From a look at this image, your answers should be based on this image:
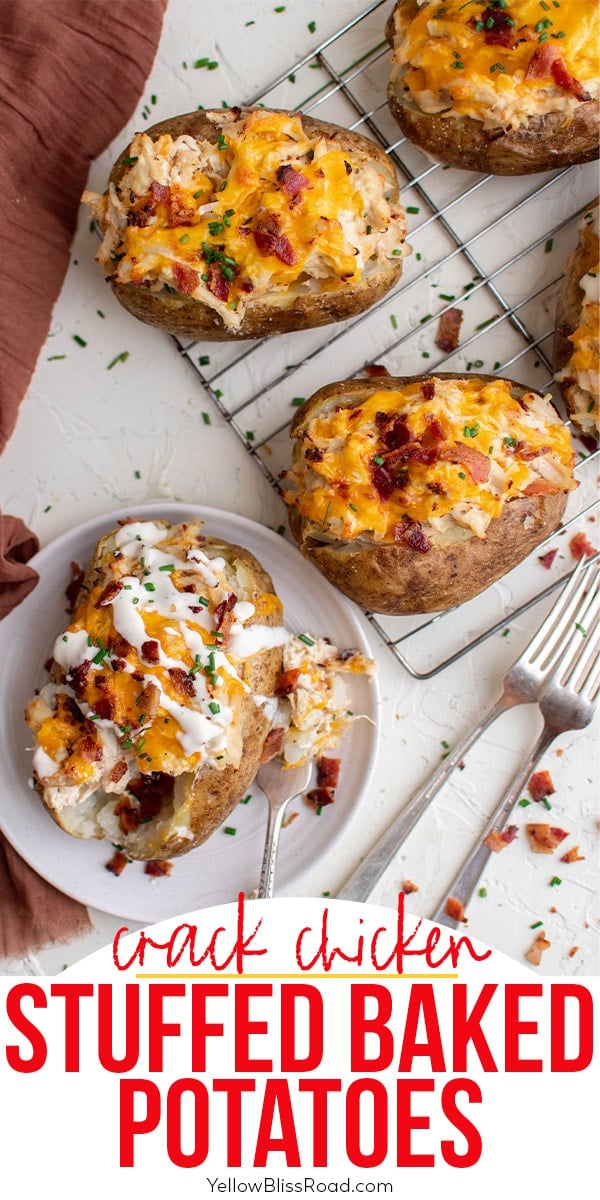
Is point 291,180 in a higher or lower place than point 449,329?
higher

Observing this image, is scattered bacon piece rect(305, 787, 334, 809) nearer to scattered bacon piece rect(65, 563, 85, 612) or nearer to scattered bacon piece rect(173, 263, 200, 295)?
scattered bacon piece rect(65, 563, 85, 612)

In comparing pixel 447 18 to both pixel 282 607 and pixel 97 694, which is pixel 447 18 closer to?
pixel 282 607

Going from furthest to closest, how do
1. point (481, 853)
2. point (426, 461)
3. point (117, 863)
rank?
point (481, 853), point (117, 863), point (426, 461)

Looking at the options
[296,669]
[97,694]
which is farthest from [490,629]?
[97,694]

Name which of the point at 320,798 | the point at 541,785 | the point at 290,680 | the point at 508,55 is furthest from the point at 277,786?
the point at 508,55

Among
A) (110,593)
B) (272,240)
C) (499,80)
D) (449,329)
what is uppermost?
(272,240)

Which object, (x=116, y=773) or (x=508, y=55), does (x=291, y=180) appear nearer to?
(x=508, y=55)

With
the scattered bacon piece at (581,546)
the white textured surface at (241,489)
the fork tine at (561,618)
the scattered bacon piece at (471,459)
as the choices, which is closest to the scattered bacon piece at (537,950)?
the white textured surface at (241,489)
